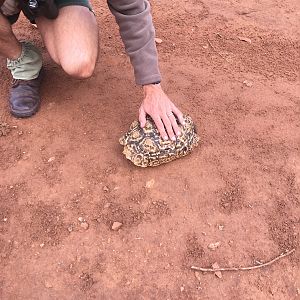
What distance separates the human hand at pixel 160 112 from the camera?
2289mm

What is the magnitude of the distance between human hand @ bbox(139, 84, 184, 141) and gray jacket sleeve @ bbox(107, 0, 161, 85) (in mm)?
59

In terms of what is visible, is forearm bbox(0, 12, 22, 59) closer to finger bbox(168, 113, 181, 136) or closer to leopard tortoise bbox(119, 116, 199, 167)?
leopard tortoise bbox(119, 116, 199, 167)

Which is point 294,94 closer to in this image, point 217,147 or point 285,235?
point 217,147

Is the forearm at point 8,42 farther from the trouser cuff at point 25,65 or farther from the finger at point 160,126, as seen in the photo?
the finger at point 160,126

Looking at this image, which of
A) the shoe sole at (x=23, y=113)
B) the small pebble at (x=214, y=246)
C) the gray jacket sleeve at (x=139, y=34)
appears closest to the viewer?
the small pebble at (x=214, y=246)

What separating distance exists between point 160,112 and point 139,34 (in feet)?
1.28

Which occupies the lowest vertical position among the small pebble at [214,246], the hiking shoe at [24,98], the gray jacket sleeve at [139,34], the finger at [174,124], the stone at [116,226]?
the small pebble at [214,246]

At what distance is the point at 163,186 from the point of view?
228 cm

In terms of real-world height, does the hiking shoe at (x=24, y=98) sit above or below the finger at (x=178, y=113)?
below

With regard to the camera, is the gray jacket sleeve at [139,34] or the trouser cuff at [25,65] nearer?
the gray jacket sleeve at [139,34]

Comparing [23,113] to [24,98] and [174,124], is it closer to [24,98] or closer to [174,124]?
[24,98]

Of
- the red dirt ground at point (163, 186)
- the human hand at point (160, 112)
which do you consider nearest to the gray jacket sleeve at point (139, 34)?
the human hand at point (160, 112)

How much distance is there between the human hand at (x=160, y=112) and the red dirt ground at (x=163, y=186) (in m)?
0.19

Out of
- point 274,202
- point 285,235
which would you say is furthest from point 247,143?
point 285,235
